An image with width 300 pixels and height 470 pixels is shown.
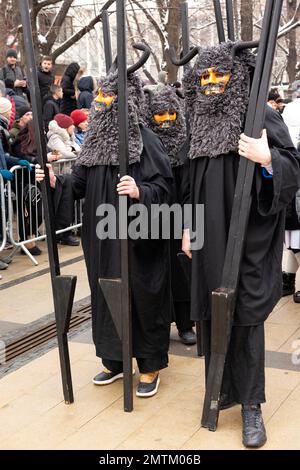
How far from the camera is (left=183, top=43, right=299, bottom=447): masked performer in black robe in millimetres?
3432

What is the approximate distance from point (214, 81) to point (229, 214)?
2.34ft

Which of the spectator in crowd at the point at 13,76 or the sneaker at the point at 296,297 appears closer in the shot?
the sneaker at the point at 296,297

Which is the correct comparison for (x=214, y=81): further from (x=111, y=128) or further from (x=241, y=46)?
(x=111, y=128)

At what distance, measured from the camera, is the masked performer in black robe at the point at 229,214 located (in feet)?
11.3

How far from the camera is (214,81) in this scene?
3482 millimetres

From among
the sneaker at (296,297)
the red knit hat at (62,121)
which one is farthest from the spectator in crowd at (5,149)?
the sneaker at (296,297)

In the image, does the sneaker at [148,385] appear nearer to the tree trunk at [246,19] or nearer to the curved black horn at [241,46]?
the curved black horn at [241,46]

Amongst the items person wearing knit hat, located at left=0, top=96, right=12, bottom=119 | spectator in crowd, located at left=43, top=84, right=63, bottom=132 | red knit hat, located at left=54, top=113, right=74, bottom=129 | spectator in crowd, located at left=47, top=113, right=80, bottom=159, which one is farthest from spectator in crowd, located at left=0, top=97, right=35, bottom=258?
spectator in crowd, located at left=43, top=84, right=63, bottom=132

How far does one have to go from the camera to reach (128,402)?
3.83 m

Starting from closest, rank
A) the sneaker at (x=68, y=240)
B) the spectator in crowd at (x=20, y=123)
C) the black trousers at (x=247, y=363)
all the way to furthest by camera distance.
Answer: the black trousers at (x=247, y=363) < the spectator in crowd at (x=20, y=123) < the sneaker at (x=68, y=240)

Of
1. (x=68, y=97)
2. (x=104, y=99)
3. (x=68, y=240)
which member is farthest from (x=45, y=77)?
(x=104, y=99)

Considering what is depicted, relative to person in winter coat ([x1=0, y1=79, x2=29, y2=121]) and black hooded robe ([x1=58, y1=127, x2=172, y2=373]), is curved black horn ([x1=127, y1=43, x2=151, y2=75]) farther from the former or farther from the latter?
person in winter coat ([x1=0, y1=79, x2=29, y2=121])

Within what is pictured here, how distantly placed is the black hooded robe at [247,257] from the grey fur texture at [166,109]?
41.2 inches
